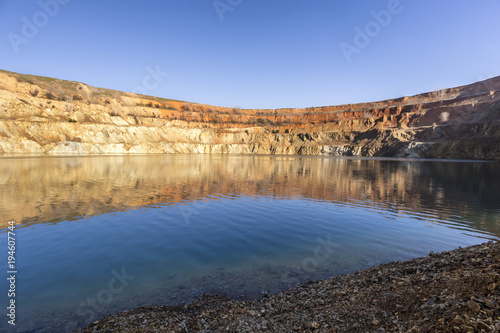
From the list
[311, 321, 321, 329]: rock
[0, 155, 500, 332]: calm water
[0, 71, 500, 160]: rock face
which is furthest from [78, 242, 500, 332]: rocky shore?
[0, 71, 500, 160]: rock face

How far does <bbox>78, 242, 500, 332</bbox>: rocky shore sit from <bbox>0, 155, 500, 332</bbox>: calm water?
35.8 inches

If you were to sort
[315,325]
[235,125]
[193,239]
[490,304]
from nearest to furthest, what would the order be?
1. [490,304]
2. [315,325]
3. [193,239]
4. [235,125]

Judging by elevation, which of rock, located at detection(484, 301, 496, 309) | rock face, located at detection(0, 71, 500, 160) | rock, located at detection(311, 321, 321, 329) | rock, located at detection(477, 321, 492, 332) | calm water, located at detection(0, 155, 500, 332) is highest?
rock face, located at detection(0, 71, 500, 160)

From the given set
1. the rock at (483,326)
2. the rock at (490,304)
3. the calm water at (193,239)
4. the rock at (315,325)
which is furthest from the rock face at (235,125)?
the rock at (490,304)

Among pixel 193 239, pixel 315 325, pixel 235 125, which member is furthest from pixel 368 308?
pixel 235 125

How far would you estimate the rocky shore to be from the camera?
3.96 meters

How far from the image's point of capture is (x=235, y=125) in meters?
140

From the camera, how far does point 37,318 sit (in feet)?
18.3

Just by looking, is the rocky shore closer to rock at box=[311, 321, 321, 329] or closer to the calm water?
rock at box=[311, 321, 321, 329]

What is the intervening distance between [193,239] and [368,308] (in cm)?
745

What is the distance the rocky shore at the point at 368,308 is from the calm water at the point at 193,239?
91 cm

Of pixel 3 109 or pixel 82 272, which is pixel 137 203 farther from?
pixel 3 109

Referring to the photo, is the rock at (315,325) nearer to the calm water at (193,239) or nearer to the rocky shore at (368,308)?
the rocky shore at (368,308)

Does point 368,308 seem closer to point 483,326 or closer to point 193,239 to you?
point 483,326
